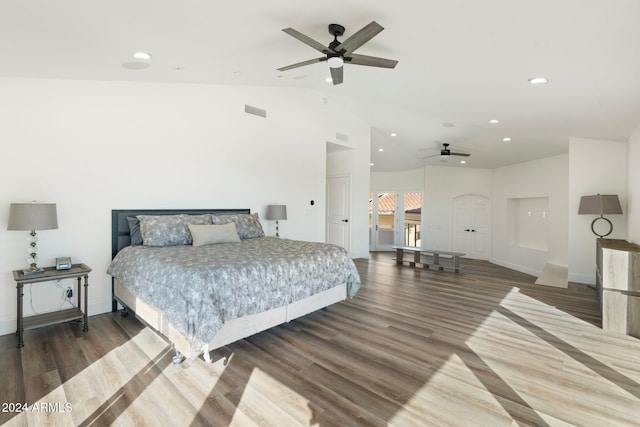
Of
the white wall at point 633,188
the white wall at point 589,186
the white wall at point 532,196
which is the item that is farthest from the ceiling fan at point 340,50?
the white wall at point 532,196

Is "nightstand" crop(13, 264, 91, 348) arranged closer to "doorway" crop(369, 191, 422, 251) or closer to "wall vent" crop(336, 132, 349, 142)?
"wall vent" crop(336, 132, 349, 142)

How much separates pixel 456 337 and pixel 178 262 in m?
2.75

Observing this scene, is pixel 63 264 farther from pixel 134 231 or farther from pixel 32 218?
pixel 134 231

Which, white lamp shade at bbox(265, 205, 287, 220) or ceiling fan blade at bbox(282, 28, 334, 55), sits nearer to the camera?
ceiling fan blade at bbox(282, 28, 334, 55)

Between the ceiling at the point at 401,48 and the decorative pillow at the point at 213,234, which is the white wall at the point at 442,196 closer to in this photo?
the ceiling at the point at 401,48

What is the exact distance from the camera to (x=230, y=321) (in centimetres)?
276

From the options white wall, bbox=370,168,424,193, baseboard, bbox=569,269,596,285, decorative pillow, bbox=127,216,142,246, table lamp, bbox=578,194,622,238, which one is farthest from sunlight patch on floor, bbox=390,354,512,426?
white wall, bbox=370,168,424,193

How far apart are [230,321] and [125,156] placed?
2.65 m

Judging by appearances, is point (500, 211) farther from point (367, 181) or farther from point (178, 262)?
point (178, 262)

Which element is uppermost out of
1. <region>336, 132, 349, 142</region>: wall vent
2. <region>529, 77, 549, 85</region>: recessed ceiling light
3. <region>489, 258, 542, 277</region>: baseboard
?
<region>336, 132, 349, 142</region>: wall vent

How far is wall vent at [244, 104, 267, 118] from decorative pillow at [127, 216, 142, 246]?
7.93 feet

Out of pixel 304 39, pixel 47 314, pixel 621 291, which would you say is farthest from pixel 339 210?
pixel 47 314

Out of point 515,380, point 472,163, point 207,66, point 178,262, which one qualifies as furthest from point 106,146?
point 472,163

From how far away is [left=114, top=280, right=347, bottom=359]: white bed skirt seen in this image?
104 inches
